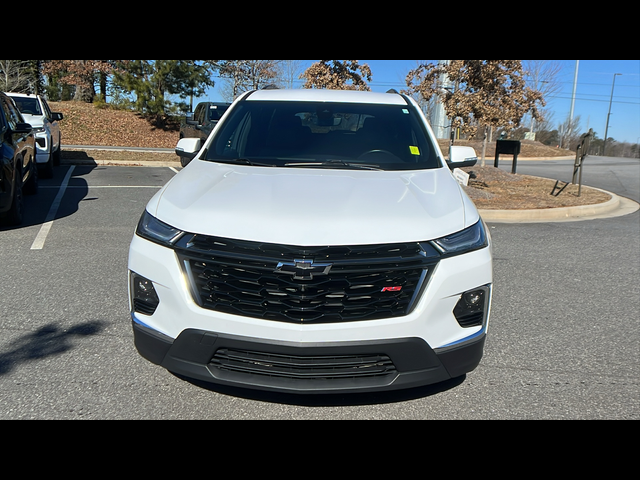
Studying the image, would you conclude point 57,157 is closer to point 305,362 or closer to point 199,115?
point 199,115

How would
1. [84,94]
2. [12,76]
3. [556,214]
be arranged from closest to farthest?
[556,214] < [12,76] < [84,94]

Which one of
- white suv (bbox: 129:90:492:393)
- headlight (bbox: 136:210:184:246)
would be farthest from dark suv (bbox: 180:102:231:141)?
white suv (bbox: 129:90:492:393)

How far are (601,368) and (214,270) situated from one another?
2.78m

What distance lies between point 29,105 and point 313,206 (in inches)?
507

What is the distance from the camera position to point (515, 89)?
1422cm

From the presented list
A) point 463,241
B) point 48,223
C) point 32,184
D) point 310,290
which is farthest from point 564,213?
point 32,184

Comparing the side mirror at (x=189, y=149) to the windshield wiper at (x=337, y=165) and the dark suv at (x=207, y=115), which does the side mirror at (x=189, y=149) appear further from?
the dark suv at (x=207, y=115)

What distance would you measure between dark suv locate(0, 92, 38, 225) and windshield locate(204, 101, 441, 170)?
401 centimetres

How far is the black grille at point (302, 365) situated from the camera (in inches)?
107

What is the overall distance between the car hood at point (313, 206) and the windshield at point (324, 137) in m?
0.33

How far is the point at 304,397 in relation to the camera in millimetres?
3330

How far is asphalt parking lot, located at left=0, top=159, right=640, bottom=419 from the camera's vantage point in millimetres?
3191

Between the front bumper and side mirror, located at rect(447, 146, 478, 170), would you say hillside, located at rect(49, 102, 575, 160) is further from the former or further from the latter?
the front bumper
